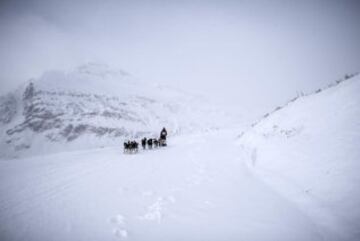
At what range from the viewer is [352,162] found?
19.0 feet

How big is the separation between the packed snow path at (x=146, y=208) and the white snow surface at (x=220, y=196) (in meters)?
0.03

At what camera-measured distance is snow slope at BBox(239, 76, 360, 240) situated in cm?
488

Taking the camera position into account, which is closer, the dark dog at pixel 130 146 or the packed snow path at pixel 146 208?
the packed snow path at pixel 146 208

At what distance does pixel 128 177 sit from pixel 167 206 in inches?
153

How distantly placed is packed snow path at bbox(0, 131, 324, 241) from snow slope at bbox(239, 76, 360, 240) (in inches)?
20.2

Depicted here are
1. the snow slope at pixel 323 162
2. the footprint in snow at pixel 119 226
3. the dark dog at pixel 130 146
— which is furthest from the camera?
the dark dog at pixel 130 146

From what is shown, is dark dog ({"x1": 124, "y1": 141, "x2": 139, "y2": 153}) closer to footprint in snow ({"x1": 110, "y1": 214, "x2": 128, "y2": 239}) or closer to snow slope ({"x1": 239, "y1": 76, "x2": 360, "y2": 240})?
snow slope ({"x1": 239, "y1": 76, "x2": 360, "y2": 240})

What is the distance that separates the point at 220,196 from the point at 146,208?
2.81 metres

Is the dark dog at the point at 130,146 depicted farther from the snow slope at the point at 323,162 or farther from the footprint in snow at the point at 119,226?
the footprint in snow at the point at 119,226

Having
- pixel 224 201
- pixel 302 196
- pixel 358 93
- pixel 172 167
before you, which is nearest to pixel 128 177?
pixel 172 167

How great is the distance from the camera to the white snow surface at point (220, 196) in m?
4.82

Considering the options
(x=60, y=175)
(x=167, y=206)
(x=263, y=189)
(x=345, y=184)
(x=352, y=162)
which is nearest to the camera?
(x=345, y=184)

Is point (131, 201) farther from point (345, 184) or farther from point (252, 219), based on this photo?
point (345, 184)

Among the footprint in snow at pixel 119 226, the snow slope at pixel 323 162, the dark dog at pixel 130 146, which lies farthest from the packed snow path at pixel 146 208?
the dark dog at pixel 130 146
